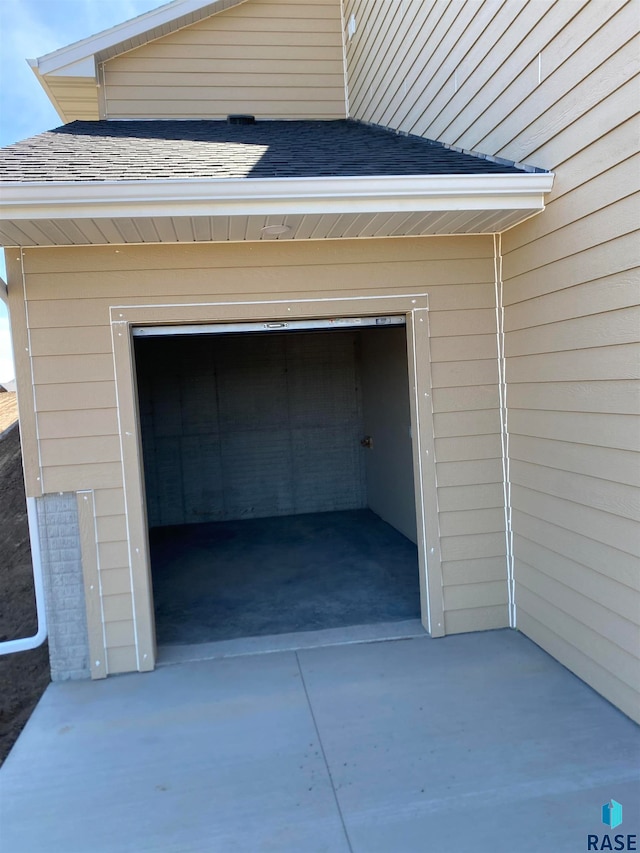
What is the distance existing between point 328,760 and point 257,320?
2299mm

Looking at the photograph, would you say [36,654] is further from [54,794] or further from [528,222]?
[528,222]

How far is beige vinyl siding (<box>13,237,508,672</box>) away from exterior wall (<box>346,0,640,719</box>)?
18 cm

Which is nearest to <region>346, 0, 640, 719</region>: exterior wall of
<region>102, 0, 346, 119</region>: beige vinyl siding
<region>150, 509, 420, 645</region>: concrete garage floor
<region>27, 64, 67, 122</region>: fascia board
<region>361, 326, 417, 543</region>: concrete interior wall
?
<region>150, 509, 420, 645</region>: concrete garage floor

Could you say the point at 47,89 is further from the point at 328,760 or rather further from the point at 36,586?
the point at 328,760

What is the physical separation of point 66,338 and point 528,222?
2.64 metres

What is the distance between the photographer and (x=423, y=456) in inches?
141

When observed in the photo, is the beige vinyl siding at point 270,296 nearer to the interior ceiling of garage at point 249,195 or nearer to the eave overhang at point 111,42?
the interior ceiling of garage at point 249,195

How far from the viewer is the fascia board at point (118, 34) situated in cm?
491

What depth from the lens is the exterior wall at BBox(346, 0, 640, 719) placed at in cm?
248

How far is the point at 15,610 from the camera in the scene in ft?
15.5

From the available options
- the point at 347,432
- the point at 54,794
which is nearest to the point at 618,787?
the point at 54,794

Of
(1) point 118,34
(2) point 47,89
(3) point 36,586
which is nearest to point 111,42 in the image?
(1) point 118,34

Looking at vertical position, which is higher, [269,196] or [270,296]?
[269,196]

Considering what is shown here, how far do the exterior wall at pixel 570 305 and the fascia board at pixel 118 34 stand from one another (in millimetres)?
2370
